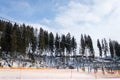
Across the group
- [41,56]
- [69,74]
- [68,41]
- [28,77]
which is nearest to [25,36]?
[41,56]

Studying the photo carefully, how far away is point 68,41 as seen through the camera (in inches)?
3474

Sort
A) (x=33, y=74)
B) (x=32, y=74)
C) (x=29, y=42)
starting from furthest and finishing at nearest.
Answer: (x=29, y=42) → (x=33, y=74) → (x=32, y=74)

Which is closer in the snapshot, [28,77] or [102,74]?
[28,77]

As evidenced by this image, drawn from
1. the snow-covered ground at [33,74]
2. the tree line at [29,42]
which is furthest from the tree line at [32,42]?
the snow-covered ground at [33,74]

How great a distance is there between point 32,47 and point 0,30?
13.1 m

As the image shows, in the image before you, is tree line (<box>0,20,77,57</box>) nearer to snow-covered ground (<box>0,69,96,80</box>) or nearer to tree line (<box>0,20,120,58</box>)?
tree line (<box>0,20,120,58</box>)

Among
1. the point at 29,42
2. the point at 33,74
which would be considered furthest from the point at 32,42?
the point at 33,74

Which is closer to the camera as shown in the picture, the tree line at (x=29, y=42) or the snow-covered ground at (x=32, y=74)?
the snow-covered ground at (x=32, y=74)

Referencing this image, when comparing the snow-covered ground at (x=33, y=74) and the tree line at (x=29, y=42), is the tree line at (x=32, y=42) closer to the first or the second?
the tree line at (x=29, y=42)

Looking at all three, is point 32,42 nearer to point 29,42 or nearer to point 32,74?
point 29,42

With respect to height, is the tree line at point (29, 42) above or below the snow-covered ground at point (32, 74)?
above

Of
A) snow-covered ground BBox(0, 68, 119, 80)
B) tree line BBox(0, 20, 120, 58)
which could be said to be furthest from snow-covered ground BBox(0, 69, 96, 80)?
tree line BBox(0, 20, 120, 58)

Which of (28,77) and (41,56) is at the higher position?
(41,56)

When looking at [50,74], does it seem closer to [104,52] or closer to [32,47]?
[32,47]
